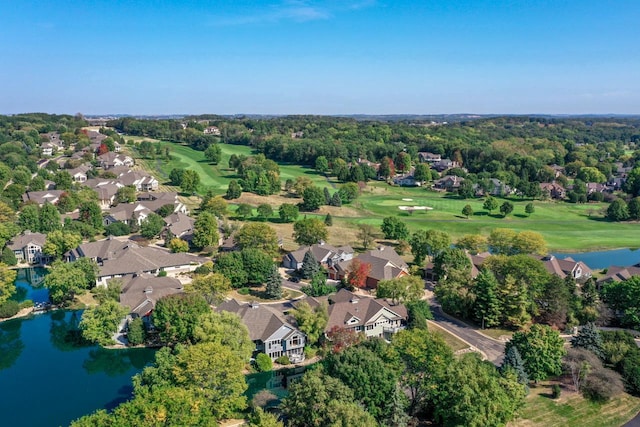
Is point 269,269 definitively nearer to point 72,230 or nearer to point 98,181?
point 72,230

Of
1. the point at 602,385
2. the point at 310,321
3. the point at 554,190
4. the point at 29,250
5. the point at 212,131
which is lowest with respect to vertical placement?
the point at 602,385

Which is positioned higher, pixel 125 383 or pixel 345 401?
pixel 345 401

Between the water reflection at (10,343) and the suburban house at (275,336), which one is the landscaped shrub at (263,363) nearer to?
the suburban house at (275,336)

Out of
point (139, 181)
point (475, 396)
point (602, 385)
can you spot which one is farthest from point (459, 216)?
point (475, 396)

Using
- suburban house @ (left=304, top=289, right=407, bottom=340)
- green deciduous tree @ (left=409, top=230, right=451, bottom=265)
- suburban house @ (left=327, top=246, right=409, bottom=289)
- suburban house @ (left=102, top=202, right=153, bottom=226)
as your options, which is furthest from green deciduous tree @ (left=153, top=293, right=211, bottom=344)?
suburban house @ (left=102, top=202, right=153, bottom=226)

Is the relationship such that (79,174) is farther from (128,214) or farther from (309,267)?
(309,267)

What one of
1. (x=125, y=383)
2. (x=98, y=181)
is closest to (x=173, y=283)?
(x=125, y=383)
